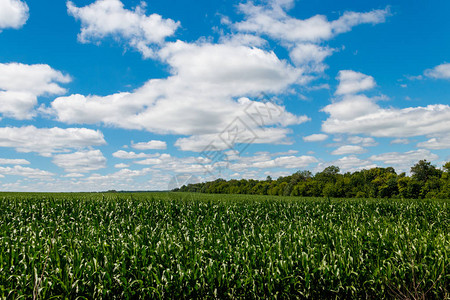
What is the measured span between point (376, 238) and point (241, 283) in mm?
4797

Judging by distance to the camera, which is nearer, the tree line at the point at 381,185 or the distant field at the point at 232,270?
the distant field at the point at 232,270

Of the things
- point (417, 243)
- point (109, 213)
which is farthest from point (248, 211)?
point (417, 243)

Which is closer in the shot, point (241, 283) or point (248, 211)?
point (241, 283)

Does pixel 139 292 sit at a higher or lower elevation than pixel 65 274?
lower

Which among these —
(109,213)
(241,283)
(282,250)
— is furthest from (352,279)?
(109,213)

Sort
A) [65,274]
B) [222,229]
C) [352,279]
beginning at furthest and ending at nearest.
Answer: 1. [222,229]
2. [352,279]
3. [65,274]

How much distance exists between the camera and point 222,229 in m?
11.5

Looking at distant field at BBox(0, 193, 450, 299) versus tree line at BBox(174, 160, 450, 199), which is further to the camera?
tree line at BBox(174, 160, 450, 199)

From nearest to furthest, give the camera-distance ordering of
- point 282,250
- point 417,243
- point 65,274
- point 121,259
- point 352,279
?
point 65,274
point 352,279
point 121,259
point 282,250
point 417,243

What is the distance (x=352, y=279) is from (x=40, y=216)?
14.2m

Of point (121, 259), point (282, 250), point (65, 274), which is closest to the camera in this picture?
point (65, 274)

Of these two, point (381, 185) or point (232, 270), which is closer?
point (232, 270)

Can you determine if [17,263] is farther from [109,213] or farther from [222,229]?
[109,213]

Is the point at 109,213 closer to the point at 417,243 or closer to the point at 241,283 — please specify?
the point at 241,283
